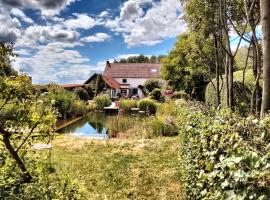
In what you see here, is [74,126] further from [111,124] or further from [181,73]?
[181,73]

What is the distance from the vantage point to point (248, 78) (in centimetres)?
1530

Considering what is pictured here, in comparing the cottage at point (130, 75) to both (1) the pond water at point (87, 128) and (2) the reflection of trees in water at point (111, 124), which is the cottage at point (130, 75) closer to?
(2) the reflection of trees in water at point (111, 124)

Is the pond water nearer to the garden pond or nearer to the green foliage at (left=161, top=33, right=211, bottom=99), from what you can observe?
the garden pond

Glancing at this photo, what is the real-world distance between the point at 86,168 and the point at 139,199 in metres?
2.93

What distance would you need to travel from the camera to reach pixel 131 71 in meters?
63.4

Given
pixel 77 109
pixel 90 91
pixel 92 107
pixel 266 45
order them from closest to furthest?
pixel 266 45
pixel 77 109
pixel 92 107
pixel 90 91

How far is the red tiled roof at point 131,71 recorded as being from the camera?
206 ft

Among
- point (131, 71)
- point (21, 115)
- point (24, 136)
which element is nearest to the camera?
point (21, 115)

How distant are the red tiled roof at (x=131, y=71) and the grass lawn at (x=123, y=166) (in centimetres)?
4868

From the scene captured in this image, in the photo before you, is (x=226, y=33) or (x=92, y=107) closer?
(x=226, y=33)

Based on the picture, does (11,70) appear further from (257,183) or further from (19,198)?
(257,183)

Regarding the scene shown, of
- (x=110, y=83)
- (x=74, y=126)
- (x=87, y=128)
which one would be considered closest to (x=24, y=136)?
(x=87, y=128)

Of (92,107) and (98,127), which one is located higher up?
(92,107)

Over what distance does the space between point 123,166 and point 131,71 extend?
5406cm
